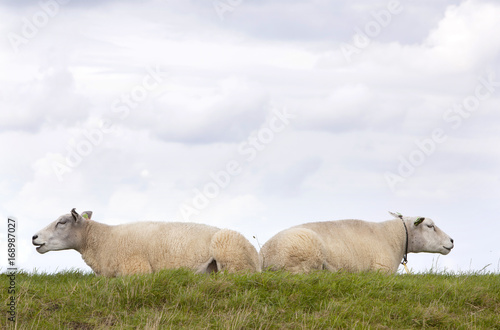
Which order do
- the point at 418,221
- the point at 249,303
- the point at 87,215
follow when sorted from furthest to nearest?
the point at 418,221 < the point at 87,215 < the point at 249,303

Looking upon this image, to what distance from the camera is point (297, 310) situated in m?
10.6

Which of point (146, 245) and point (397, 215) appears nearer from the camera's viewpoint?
point (146, 245)

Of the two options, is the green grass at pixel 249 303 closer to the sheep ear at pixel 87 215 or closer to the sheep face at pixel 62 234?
the sheep face at pixel 62 234

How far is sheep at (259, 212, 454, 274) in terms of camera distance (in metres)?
13.9

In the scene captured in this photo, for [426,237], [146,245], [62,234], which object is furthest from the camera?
[426,237]

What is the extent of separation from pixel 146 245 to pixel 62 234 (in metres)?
2.24

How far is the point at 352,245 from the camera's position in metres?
15.3

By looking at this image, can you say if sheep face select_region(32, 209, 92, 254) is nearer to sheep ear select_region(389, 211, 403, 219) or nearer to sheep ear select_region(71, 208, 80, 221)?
sheep ear select_region(71, 208, 80, 221)

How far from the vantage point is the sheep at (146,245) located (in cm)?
1323

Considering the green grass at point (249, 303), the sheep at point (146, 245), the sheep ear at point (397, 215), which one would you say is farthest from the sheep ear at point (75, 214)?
the sheep ear at point (397, 215)

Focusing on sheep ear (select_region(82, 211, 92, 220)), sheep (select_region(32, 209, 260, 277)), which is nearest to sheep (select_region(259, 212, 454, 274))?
sheep (select_region(32, 209, 260, 277))

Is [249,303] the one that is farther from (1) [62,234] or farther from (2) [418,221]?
(2) [418,221]

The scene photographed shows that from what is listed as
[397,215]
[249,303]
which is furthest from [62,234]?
[397,215]

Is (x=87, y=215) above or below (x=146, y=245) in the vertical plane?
above
